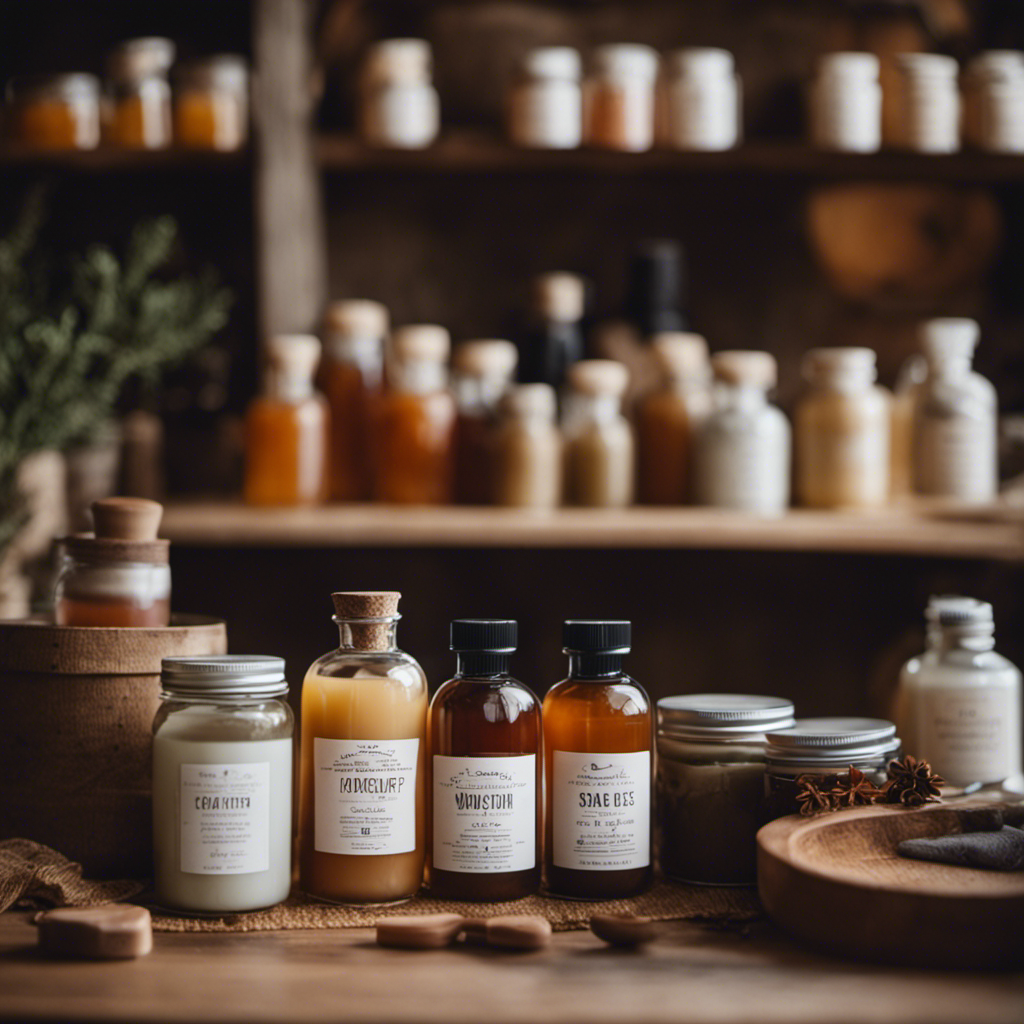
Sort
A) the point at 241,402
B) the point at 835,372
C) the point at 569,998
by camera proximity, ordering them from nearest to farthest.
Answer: the point at 569,998
the point at 835,372
the point at 241,402

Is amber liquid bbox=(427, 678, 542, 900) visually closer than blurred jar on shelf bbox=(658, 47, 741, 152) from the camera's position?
Yes

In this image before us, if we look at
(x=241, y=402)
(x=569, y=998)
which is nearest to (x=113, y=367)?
(x=241, y=402)

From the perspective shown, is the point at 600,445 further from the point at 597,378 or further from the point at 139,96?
the point at 139,96

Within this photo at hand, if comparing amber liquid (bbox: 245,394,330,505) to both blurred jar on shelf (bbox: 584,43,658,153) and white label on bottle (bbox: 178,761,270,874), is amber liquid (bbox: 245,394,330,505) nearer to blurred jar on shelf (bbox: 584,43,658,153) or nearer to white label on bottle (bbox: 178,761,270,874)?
blurred jar on shelf (bbox: 584,43,658,153)

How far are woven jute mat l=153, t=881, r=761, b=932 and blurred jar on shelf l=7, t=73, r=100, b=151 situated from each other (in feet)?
3.24

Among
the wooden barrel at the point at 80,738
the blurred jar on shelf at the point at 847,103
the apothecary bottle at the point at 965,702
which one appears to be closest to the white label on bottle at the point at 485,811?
the wooden barrel at the point at 80,738

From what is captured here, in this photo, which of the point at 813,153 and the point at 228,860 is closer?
the point at 228,860

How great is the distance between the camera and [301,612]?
169 cm

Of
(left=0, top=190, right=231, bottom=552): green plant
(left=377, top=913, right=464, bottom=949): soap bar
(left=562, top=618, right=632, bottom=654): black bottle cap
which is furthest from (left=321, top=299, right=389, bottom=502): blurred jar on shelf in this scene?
(left=377, top=913, right=464, bottom=949): soap bar

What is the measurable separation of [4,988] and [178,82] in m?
1.09

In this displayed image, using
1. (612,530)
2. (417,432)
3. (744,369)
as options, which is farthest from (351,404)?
(744,369)

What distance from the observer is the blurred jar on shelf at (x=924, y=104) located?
1.45 meters

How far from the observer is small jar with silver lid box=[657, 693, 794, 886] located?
0.94 m

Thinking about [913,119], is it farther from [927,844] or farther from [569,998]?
[569,998]
